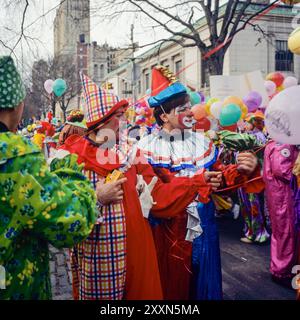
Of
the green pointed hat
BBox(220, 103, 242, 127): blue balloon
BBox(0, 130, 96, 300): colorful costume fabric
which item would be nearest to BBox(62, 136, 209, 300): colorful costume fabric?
BBox(0, 130, 96, 300): colorful costume fabric

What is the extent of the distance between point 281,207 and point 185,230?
1.84m

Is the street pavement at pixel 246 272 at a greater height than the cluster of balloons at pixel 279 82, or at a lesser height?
lesser

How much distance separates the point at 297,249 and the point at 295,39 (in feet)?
8.87

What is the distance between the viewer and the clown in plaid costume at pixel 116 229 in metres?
2.12

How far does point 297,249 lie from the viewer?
416 cm

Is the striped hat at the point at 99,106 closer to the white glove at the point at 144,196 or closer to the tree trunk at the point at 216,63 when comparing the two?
the white glove at the point at 144,196

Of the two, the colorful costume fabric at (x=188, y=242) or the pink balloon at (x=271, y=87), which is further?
the pink balloon at (x=271, y=87)

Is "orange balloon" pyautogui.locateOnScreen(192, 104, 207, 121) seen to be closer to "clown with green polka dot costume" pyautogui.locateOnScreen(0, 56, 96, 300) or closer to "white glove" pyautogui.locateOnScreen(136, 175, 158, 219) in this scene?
"white glove" pyautogui.locateOnScreen(136, 175, 158, 219)

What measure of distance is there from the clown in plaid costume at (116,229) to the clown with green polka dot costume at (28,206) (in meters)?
0.63

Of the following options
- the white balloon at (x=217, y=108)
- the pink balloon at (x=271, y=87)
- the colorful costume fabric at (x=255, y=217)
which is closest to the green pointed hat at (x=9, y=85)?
the white balloon at (x=217, y=108)

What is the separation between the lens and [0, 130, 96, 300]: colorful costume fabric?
4.10 feet

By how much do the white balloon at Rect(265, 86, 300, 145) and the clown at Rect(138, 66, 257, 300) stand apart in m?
0.68

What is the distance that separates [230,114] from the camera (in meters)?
4.36
